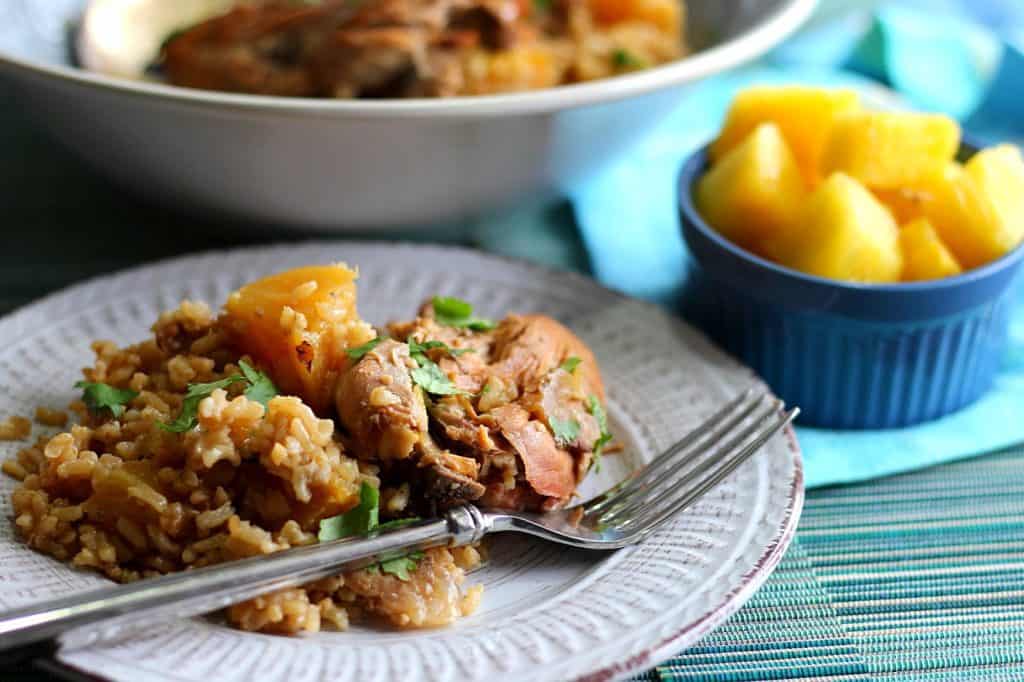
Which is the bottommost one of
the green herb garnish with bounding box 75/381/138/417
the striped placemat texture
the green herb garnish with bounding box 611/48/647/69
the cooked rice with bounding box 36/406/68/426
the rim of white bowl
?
the striped placemat texture

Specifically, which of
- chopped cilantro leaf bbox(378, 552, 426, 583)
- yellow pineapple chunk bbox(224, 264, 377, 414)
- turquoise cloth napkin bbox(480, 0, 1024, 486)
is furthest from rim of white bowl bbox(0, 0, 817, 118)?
chopped cilantro leaf bbox(378, 552, 426, 583)

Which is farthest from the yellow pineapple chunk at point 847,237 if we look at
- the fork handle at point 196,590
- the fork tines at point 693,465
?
the fork handle at point 196,590

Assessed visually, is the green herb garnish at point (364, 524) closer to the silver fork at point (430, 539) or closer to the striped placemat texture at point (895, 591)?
the silver fork at point (430, 539)

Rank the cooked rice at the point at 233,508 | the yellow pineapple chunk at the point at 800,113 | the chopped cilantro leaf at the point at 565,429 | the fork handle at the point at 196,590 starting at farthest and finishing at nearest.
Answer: the yellow pineapple chunk at the point at 800,113 → the chopped cilantro leaf at the point at 565,429 → the cooked rice at the point at 233,508 → the fork handle at the point at 196,590

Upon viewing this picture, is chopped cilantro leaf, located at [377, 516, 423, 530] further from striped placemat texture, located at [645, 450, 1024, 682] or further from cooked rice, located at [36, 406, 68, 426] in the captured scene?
cooked rice, located at [36, 406, 68, 426]

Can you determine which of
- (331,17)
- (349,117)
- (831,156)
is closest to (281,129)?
(349,117)

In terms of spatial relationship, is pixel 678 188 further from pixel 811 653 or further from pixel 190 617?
pixel 190 617

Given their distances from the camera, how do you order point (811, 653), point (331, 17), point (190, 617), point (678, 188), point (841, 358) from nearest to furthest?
point (190, 617), point (811, 653), point (841, 358), point (678, 188), point (331, 17)

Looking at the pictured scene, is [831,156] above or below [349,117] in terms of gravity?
below
